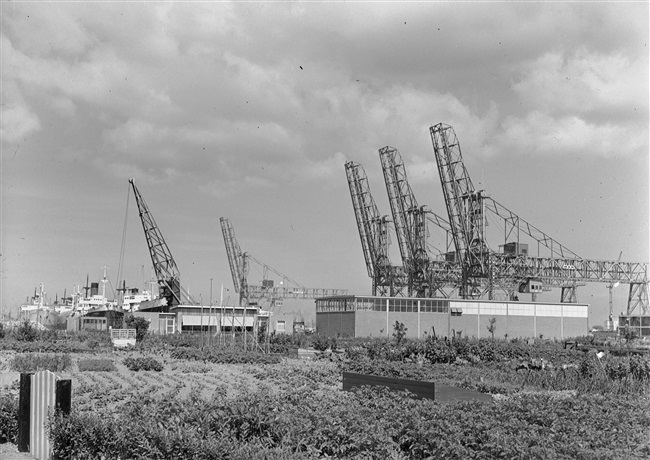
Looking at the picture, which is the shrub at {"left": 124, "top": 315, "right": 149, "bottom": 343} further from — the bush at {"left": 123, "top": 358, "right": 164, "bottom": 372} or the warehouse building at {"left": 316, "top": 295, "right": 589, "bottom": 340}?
the bush at {"left": 123, "top": 358, "right": 164, "bottom": 372}

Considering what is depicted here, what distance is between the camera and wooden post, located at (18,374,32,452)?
32.8 ft

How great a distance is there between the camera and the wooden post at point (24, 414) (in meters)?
9.99

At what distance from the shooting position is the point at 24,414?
1003 cm

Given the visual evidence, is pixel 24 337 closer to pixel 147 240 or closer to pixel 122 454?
pixel 122 454

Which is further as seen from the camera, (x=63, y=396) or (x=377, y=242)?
(x=377, y=242)

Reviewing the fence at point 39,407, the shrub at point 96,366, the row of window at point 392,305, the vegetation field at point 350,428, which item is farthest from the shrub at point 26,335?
the fence at point 39,407

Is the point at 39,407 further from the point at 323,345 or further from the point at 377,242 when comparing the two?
the point at 377,242

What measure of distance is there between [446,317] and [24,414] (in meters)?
56.7

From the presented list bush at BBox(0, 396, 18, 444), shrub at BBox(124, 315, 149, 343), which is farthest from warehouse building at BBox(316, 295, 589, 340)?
bush at BBox(0, 396, 18, 444)

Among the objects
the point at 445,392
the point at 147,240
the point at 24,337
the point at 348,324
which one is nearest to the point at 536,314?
the point at 348,324

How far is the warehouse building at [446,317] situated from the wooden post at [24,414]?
49347 millimetres

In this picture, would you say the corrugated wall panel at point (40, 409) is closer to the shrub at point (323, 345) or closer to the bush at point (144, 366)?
the bush at point (144, 366)

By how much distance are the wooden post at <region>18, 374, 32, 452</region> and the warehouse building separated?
162 feet

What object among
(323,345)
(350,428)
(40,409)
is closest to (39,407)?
(40,409)
